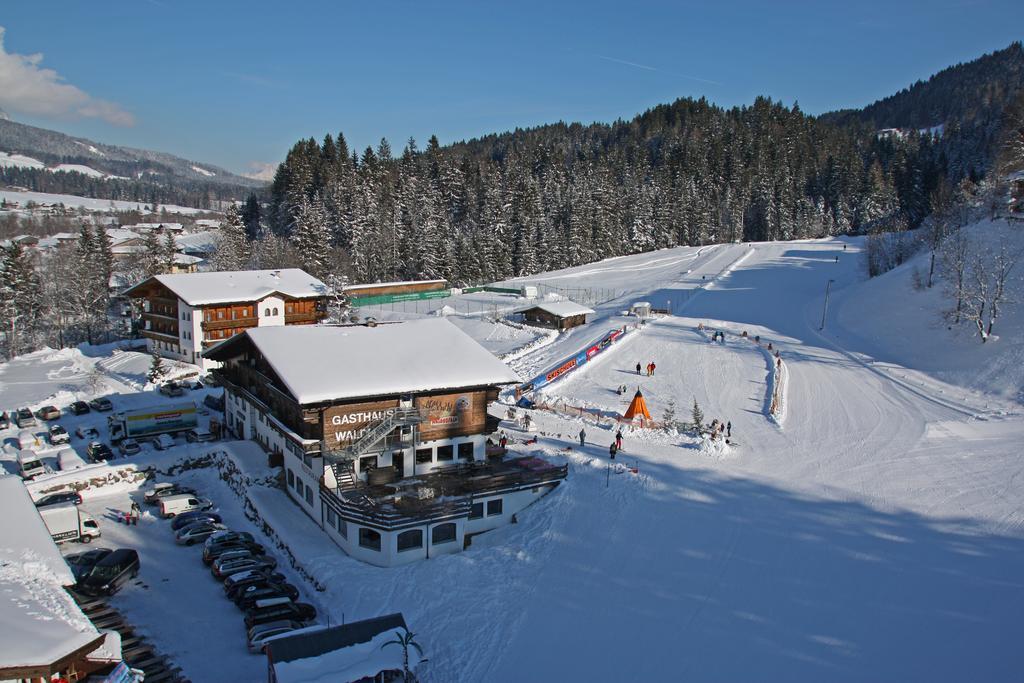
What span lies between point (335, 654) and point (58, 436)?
89.3 feet

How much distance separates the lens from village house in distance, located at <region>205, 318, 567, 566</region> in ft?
75.3

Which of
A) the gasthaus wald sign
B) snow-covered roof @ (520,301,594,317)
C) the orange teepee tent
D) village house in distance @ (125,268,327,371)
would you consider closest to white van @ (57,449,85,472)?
the gasthaus wald sign

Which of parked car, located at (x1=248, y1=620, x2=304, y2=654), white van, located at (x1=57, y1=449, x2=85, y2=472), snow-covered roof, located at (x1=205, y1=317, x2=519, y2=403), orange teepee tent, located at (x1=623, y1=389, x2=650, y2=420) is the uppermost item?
snow-covered roof, located at (x1=205, y1=317, x2=519, y2=403)

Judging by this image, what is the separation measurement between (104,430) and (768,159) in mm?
120973

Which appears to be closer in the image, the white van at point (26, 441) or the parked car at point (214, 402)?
the white van at point (26, 441)

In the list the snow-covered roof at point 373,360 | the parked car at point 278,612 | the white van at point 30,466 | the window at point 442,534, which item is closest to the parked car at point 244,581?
the parked car at point 278,612

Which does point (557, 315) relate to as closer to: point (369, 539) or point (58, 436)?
point (58, 436)

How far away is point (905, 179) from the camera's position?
392 ft

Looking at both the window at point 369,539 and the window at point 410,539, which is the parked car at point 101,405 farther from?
the window at point 410,539

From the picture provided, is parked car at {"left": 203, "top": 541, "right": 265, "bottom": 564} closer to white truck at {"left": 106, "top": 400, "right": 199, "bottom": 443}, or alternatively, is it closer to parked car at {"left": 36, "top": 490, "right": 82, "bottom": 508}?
parked car at {"left": 36, "top": 490, "right": 82, "bottom": 508}

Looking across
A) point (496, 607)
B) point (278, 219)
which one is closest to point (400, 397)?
point (496, 607)

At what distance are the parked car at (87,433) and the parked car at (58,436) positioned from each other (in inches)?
19.3

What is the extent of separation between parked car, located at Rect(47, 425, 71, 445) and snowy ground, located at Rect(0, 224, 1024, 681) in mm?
10299

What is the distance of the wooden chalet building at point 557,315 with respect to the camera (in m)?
59.2
